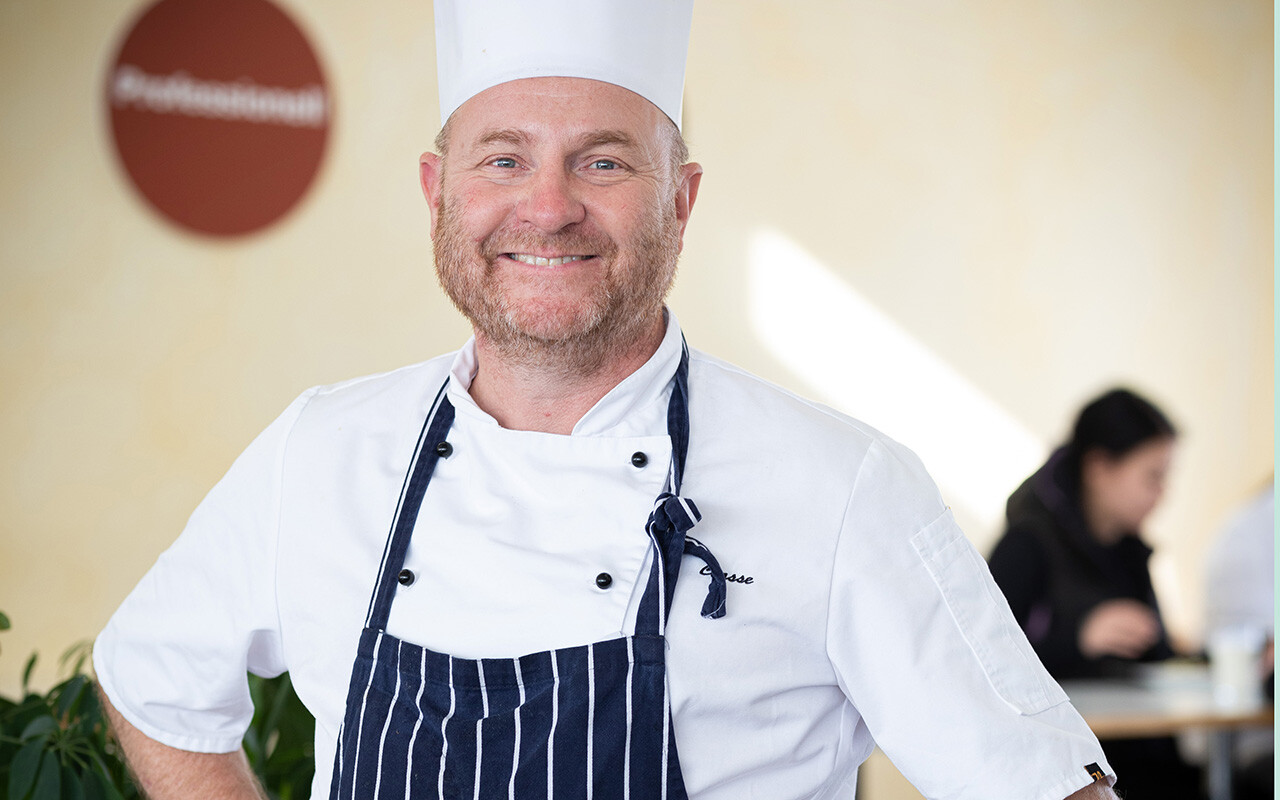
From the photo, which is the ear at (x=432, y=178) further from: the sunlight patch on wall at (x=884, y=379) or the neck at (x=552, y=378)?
the sunlight patch on wall at (x=884, y=379)

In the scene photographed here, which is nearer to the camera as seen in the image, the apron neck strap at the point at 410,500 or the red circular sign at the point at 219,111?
the apron neck strap at the point at 410,500

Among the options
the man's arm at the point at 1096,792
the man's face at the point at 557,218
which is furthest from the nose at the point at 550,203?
the man's arm at the point at 1096,792

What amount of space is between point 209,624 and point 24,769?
0.95ft

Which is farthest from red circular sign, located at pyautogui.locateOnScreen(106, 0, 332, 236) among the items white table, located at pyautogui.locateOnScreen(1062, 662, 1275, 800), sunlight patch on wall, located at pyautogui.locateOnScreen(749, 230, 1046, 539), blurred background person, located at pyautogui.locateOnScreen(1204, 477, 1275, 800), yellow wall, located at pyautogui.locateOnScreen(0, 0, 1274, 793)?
blurred background person, located at pyautogui.locateOnScreen(1204, 477, 1275, 800)

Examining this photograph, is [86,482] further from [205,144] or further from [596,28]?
[596,28]

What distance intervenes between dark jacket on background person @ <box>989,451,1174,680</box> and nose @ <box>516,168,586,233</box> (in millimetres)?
1984

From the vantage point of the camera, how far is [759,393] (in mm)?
1221

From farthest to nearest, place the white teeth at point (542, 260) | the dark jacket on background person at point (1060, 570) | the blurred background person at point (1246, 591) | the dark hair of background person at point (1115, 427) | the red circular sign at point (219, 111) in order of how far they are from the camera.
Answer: the blurred background person at point (1246, 591) → the dark hair of background person at point (1115, 427) → the dark jacket on background person at point (1060, 570) → the red circular sign at point (219, 111) → the white teeth at point (542, 260)

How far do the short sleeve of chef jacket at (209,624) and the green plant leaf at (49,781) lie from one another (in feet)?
0.33

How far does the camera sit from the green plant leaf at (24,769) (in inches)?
52.5

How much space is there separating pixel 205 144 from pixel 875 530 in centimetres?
211

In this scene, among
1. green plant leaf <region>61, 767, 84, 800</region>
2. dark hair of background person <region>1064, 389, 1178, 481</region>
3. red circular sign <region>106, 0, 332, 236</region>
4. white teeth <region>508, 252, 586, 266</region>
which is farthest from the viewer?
dark hair of background person <region>1064, 389, 1178, 481</region>

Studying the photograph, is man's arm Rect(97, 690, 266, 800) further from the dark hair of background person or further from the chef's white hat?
the dark hair of background person

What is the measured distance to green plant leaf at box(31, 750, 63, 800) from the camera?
134cm
